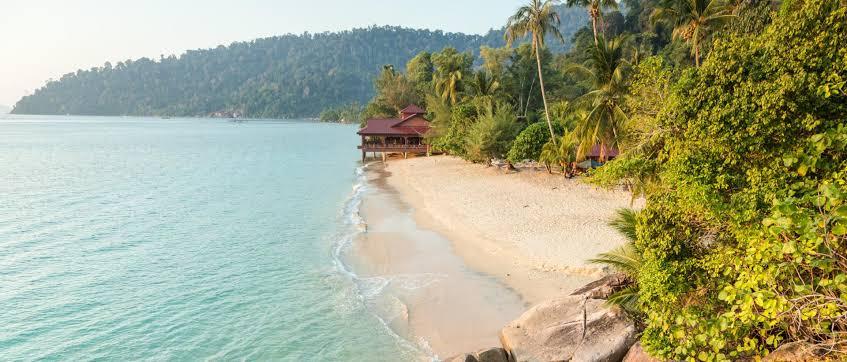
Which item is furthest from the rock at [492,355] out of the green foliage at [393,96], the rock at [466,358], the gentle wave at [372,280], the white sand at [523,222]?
the green foliage at [393,96]

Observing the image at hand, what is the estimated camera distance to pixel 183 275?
17109 mm

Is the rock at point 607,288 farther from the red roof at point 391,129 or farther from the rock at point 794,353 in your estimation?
the red roof at point 391,129

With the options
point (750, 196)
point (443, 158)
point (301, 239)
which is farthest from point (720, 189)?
point (443, 158)

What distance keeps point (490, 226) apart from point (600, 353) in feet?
37.3

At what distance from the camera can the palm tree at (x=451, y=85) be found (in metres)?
51.0

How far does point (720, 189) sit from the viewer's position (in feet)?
24.7

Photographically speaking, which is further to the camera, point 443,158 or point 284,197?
point 443,158

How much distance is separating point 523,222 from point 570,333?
11.0 m

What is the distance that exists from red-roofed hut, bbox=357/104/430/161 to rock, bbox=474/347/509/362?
130ft

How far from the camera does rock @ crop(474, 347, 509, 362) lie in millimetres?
9250

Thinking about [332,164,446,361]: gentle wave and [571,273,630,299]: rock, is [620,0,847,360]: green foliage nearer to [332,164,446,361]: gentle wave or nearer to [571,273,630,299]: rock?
[571,273,630,299]: rock

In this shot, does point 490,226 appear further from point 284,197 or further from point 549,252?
point 284,197

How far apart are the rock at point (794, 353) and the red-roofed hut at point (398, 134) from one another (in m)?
42.5

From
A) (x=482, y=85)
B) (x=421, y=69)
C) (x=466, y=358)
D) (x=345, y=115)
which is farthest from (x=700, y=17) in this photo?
(x=345, y=115)
